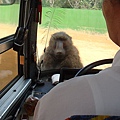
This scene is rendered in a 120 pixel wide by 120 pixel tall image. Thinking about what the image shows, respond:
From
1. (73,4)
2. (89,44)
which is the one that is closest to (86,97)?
(73,4)

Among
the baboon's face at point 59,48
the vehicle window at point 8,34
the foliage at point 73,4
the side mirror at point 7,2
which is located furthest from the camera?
the baboon's face at point 59,48

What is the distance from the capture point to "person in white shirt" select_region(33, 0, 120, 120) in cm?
58

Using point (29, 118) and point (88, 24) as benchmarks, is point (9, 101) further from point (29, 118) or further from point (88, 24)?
point (88, 24)

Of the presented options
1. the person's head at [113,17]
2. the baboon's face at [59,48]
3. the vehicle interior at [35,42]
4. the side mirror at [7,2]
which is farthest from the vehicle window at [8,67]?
the person's head at [113,17]

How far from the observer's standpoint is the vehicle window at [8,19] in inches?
64.3

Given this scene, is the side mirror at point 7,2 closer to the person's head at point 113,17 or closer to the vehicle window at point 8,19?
the vehicle window at point 8,19

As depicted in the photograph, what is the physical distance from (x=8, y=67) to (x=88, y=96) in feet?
4.35

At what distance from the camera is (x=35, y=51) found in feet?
7.36

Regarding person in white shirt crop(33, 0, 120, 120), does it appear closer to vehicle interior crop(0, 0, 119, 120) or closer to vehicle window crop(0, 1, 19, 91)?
vehicle interior crop(0, 0, 119, 120)

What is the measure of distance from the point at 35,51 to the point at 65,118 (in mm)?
1662

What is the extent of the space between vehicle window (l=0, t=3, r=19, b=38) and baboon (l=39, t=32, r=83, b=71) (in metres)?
0.51

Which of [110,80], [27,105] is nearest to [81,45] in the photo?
[27,105]

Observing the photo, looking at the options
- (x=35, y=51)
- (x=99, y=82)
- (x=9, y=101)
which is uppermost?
(x=99, y=82)

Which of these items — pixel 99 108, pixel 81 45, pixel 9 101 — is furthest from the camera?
pixel 81 45
